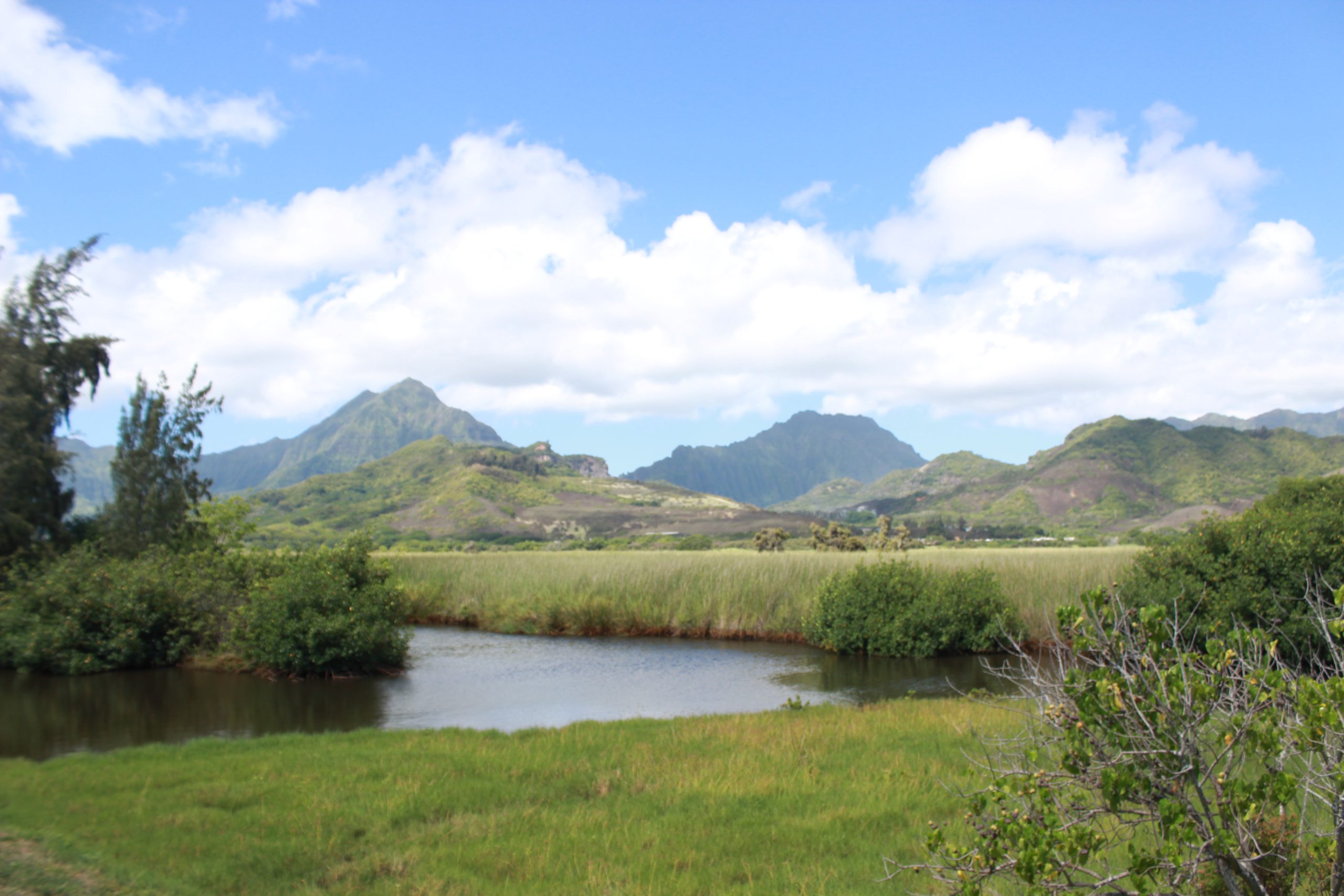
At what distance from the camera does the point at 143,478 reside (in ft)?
63.0

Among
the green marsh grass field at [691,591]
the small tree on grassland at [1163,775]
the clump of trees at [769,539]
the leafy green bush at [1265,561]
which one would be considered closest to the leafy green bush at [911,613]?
the green marsh grass field at [691,591]

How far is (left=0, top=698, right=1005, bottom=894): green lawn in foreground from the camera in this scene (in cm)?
473

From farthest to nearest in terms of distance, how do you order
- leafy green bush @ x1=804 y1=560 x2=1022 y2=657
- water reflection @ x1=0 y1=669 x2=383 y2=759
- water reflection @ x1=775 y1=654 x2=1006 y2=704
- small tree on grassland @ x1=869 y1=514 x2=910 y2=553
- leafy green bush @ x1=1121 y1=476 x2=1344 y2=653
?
small tree on grassland @ x1=869 y1=514 x2=910 y2=553, leafy green bush @ x1=804 y1=560 x2=1022 y2=657, water reflection @ x1=775 y1=654 x2=1006 y2=704, leafy green bush @ x1=1121 y1=476 x2=1344 y2=653, water reflection @ x1=0 y1=669 x2=383 y2=759

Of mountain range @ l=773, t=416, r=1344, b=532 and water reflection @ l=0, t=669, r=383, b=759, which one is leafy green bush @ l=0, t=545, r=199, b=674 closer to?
water reflection @ l=0, t=669, r=383, b=759

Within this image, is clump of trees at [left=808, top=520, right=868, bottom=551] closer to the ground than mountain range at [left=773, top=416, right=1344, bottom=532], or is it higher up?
closer to the ground

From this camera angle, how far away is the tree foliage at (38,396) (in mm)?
18328

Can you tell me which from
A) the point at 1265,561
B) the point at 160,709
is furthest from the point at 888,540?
the point at 160,709

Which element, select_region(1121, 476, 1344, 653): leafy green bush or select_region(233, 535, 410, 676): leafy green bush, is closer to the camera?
select_region(1121, 476, 1344, 653): leafy green bush

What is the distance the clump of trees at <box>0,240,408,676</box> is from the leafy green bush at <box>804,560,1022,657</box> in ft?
26.7

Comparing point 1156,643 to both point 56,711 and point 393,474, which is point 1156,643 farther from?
point 393,474

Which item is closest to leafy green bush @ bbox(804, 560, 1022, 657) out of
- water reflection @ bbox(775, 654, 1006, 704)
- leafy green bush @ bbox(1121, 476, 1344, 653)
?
water reflection @ bbox(775, 654, 1006, 704)

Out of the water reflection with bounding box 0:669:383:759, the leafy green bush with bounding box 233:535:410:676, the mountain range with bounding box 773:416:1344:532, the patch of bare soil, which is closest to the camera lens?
the water reflection with bounding box 0:669:383:759

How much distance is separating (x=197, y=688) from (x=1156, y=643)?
13.8 m

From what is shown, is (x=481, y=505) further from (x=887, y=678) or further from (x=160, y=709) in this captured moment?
(x=887, y=678)
